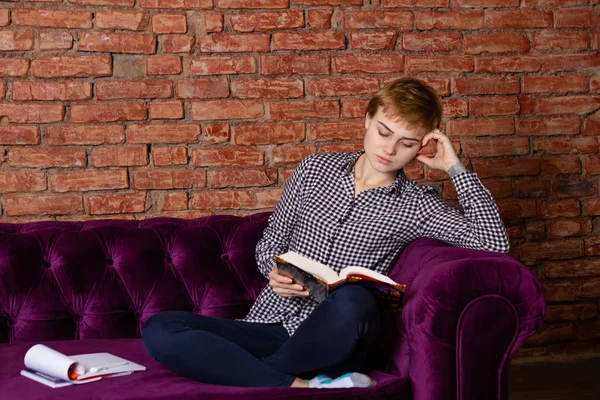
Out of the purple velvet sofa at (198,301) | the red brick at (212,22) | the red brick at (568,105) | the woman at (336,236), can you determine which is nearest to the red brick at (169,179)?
the purple velvet sofa at (198,301)

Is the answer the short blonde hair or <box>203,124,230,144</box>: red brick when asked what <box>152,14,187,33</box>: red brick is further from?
the short blonde hair

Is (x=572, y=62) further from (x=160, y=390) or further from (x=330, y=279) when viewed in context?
(x=160, y=390)

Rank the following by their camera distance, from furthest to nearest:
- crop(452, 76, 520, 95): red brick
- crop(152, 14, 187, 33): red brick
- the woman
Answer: crop(452, 76, 520, 95): red brick
crop(152, 14, 187, 33): red brick
the woman

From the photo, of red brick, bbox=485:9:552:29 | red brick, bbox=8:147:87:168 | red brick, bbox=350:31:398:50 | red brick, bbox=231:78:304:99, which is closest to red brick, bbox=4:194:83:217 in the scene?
red brick, bbox=8:147:87:168

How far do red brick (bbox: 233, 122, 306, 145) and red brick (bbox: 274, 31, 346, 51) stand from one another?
30 centimetres

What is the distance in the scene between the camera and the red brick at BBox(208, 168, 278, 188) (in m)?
3.00

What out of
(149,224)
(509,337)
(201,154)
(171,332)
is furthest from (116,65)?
(509,337)

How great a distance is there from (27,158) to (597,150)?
2314 millimetres

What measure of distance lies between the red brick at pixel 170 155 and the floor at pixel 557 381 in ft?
5.04

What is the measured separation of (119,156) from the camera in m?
2.93

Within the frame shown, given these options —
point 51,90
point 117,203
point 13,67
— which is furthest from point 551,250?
point 13,67

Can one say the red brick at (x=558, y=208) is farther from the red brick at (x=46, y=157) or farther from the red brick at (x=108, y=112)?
the red brick at (x=46, y=157)

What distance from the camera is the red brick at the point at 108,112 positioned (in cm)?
289

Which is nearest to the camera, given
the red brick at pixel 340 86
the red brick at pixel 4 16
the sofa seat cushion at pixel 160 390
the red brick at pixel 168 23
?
the sofa seat cushion at pixel 160 390
